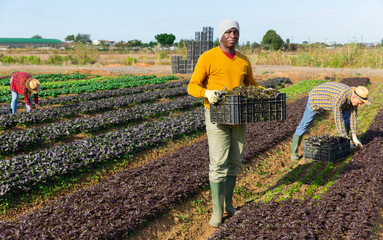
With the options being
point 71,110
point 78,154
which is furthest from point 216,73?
point 71,110

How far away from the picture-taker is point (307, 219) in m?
3.87

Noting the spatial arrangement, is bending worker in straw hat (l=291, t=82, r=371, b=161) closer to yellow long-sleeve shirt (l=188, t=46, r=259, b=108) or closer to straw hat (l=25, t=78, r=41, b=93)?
yellow long-sleeve shirt (l=188, t=46, r=259, b=108)

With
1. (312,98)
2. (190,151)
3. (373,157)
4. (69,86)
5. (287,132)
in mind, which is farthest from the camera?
(69,86)

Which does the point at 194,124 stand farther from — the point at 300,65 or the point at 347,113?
the point at 300,65

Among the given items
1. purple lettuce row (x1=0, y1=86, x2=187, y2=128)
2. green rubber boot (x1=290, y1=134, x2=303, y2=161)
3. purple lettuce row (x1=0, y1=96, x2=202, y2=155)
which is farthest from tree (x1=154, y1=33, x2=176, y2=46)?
green rubber boot (x1=290, y1=134, x2=303, y2=161)

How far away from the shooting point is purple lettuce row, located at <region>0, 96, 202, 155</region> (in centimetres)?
750

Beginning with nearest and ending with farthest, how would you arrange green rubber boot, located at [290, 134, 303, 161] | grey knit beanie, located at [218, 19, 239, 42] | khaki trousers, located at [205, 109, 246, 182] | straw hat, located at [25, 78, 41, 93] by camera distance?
grey knit beanie, located at [218, 19, 239, 42] → khaki trousers, located at [205, 109, 246, 182] → green rubber boot, located at [290, 134, 303, 161] → straw hat, located at [25, 78, 41, 93]

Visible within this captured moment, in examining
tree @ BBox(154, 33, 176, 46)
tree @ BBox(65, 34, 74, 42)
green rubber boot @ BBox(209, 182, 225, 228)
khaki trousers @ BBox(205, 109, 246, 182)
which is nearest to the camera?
khaki trousers @ BBox(205, 109, 246, 182)

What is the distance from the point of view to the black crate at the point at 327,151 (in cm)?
648

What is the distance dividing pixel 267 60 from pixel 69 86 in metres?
20.6

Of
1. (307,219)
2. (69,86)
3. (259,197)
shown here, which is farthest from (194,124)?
(69,86)

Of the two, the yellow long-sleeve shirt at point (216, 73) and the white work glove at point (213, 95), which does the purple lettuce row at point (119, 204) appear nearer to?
the yellow long-sleeve shirt at point (216, 73)

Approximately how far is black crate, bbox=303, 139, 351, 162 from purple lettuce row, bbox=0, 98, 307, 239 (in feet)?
6.95

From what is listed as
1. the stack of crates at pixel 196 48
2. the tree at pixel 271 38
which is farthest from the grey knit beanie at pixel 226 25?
the tree at pixel 271 38
